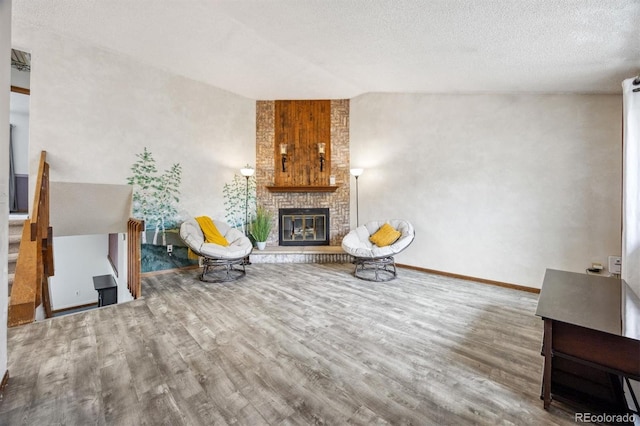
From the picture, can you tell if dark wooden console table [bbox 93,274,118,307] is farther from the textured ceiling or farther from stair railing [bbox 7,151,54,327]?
the textured ceiling

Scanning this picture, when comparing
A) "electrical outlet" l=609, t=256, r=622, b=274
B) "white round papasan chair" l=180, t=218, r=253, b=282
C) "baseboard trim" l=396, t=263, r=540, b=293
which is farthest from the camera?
"white round papasan chair" l=180, t=218, r=253, b=282

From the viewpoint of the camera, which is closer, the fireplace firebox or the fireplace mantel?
the fireplace mantel

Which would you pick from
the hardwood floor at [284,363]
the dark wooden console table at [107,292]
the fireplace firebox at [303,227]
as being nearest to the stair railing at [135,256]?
the hardwood floor at [284,363]

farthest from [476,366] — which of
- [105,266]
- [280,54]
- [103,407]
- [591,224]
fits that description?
[105,266]

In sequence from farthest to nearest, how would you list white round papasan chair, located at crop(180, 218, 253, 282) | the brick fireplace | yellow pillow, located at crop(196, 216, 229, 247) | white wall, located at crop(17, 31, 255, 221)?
the brick fireplace, yellow pillow, located at crop(196, 216, 229, 247), white round papasan chair, located at crop(180, 218, 253, 282), white wall, located at crop(17, 31, 255, 221)

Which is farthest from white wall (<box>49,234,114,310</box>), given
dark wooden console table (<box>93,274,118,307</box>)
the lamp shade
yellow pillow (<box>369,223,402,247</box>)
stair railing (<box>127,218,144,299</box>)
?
yellow pillow (<box>369,223,402,247</box>)

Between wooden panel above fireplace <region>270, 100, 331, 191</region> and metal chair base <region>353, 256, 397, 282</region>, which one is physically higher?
wooden panel above fireplace <region>270, 100, 331, 191</region>

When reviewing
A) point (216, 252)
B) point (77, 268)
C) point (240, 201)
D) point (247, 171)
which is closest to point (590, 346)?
point (216, 252)

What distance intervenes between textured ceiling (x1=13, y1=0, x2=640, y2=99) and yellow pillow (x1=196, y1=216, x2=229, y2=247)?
2.46 meters

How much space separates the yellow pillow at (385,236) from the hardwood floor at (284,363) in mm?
1179

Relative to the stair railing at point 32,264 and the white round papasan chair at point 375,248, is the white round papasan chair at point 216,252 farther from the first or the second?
the white round papasan chair at point 375,248

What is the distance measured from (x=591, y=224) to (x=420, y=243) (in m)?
2.08

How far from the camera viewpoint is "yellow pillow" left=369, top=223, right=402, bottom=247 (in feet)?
14.0

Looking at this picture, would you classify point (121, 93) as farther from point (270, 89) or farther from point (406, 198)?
point (406, 198)
